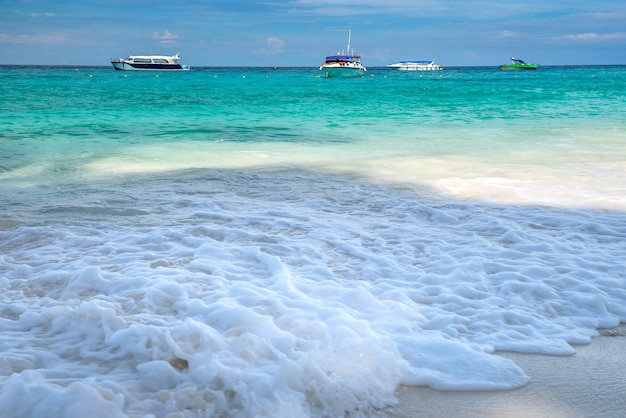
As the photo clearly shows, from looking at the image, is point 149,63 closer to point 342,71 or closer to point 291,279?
point 342,71

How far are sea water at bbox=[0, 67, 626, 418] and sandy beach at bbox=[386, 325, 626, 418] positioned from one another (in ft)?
0.26

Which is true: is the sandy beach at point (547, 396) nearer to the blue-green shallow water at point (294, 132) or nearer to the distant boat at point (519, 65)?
the blue-green shallow water at point (294, 132)

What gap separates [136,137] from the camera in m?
13.8

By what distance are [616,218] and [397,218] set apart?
2.04 m

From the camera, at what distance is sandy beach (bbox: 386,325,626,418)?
257 centimetres

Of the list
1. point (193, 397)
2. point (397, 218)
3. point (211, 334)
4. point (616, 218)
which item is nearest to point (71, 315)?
point (211, 334)

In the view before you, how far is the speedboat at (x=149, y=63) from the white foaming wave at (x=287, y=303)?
9544cm

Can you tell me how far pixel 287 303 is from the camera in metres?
3.56

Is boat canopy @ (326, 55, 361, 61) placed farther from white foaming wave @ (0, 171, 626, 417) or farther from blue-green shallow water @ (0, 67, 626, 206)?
white foaming wave @ (0, 171, 626, 417)

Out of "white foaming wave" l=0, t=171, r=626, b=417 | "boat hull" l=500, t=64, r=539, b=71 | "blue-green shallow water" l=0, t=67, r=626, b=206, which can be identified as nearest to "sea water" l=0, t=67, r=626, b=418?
"white foaming wave" l=0, t=171, r=626, b=417

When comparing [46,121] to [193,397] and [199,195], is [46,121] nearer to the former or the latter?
[199,195]

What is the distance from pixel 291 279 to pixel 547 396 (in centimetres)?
179

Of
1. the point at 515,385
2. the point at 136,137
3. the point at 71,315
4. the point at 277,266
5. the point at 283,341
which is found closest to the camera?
the point at 515,385

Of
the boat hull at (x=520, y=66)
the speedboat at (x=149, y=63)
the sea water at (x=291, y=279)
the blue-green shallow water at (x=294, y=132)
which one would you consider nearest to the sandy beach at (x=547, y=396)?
the sea water at (x=291, y=279)
